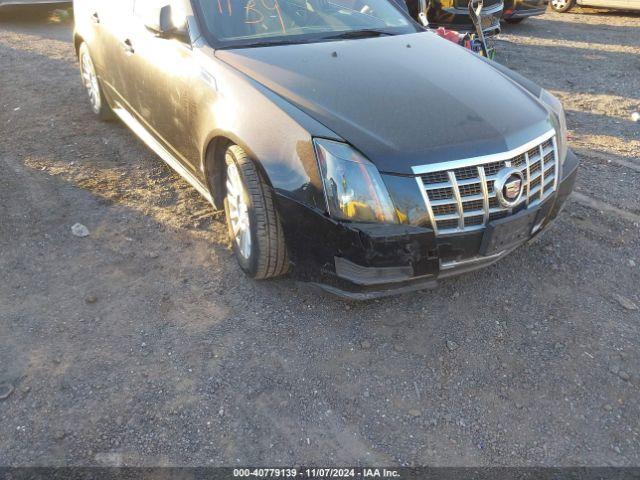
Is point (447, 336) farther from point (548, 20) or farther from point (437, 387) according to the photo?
point (548, 20)

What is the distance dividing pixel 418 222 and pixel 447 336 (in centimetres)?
72

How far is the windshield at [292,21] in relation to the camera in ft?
10.7

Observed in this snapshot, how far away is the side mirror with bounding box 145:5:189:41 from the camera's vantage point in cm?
322

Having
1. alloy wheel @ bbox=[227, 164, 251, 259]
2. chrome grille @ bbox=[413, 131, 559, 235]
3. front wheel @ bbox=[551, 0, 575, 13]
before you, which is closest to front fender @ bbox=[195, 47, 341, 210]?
alloy wheel @ bbox=[227, 164, 251, 259]

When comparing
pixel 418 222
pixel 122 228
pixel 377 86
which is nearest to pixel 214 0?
pixel 377 86

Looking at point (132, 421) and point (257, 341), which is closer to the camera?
point (132, 421)

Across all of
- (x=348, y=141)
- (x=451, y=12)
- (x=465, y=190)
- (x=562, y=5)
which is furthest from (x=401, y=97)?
(x=562, y=5)

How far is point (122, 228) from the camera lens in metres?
3.66

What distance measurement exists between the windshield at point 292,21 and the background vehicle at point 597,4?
9231 mm

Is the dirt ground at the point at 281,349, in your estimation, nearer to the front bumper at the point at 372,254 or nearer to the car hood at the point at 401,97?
the front bumper at the point at 372,254

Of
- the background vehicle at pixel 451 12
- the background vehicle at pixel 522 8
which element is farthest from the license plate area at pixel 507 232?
the background vehicle at pixel 522 8

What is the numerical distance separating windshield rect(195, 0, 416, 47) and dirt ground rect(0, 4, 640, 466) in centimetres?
127

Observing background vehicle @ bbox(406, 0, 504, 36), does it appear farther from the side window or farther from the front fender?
the front fender

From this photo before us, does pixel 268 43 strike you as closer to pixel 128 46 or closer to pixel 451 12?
pixel 128 46
